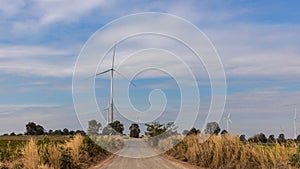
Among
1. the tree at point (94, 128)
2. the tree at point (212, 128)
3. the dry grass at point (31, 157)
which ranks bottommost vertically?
the dry grass at point (31, 157)

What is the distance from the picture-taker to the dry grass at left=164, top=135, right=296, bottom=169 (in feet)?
62.3

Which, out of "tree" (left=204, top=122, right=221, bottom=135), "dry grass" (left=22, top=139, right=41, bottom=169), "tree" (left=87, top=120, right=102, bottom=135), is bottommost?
"dry grass" (left=22, top=139, right=41, bottom=169)

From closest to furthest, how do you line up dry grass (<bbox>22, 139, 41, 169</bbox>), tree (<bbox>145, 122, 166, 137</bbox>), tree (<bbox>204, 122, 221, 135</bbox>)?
dry grass (<bbox>22, 139, 41, 169</bbox>) → tree (<bbox>204, 122, 221, 135</bbox>) → tree (<bbox>145, 122, 166, 137</bbox>)

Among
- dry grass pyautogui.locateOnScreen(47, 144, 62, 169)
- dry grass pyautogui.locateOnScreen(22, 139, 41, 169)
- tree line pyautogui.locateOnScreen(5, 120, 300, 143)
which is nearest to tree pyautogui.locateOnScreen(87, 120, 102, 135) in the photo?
tree line pyautogui.locateOnScreen(5, 120, 300, 143)

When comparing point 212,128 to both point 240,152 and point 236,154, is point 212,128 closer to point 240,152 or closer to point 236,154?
point 236,154

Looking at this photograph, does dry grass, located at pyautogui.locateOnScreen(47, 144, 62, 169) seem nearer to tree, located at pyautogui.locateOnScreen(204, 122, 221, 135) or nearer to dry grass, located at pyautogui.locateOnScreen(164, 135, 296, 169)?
dry grass, located at pyautogui.locateOnScreen(164, 135, 296, 169)

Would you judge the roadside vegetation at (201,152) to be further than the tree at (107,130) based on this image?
No

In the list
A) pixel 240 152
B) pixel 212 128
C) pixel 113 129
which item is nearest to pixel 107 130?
pixel 113 129

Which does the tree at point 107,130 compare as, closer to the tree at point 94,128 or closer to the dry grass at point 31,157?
the tree at point 94,128

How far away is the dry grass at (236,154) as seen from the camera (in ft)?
62.3

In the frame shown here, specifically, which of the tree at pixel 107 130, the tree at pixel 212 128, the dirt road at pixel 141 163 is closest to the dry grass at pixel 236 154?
the tree at pixel 212 128

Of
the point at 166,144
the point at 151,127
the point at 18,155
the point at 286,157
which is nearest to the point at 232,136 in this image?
the point at 286,157

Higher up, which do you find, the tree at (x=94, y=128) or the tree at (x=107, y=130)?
the tree at (x=107, y=130)

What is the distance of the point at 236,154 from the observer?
2386cm
